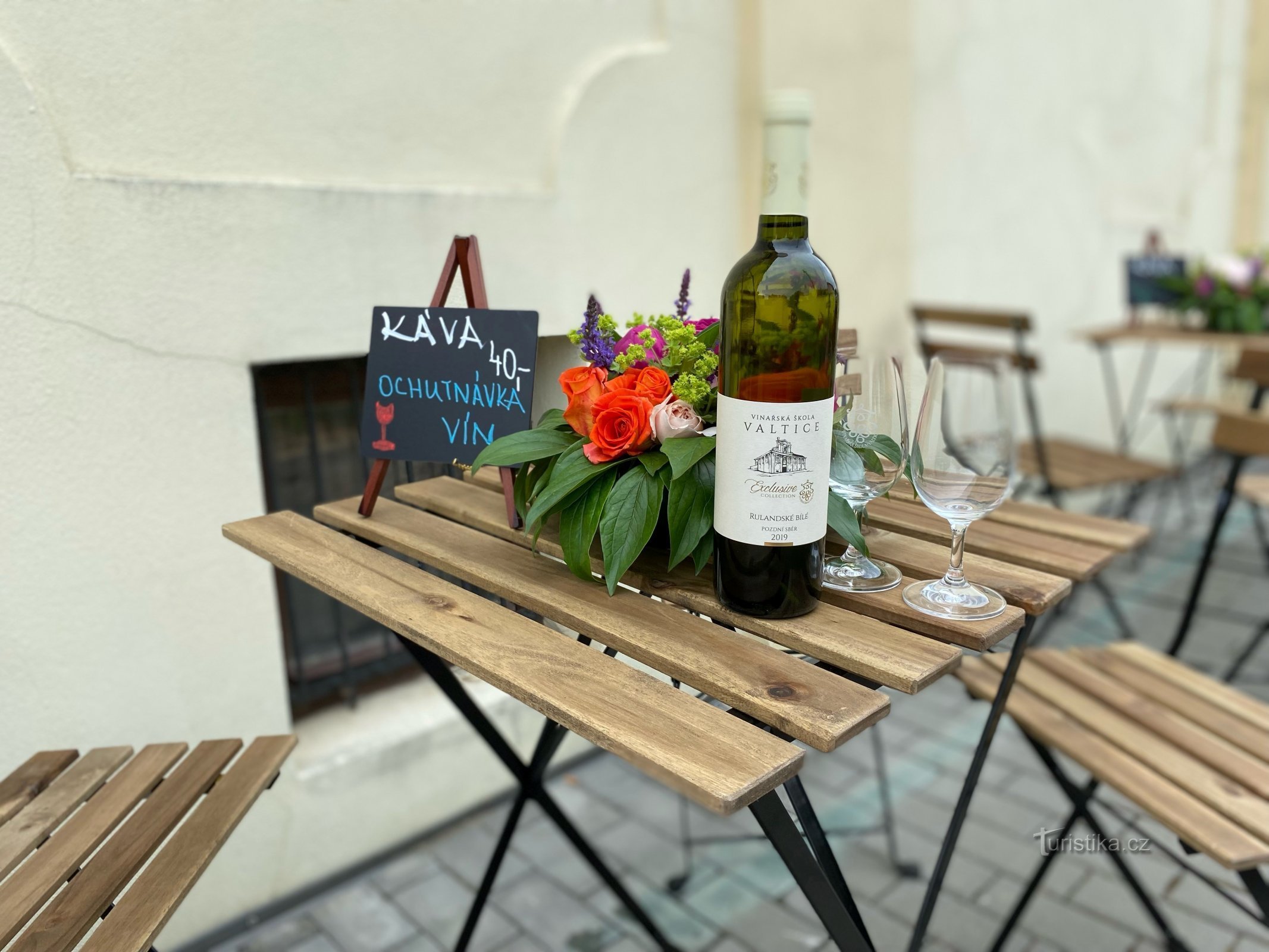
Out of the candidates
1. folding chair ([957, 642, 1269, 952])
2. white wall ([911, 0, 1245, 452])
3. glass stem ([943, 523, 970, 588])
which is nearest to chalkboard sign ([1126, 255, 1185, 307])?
white wall ([911, 0, 1245, 452])

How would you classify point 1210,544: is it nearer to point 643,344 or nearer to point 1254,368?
point 1254,368

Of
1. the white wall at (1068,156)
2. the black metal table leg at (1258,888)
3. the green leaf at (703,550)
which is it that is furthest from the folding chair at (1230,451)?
the green leaf at (703,550)

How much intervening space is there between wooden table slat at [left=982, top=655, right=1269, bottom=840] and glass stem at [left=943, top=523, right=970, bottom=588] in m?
0.70

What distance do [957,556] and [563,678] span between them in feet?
1.66

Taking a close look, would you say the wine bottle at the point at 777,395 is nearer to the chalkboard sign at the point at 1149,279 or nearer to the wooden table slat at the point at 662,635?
the wooden table slat at the point at 662,635

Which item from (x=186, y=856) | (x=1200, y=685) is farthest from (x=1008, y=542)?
(x=186, y=856)

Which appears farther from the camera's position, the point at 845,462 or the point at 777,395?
the point at 845,462

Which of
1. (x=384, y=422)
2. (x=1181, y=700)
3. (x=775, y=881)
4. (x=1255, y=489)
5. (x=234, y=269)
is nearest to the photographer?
(x=384, y=422)

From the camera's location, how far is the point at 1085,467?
11.8 ft

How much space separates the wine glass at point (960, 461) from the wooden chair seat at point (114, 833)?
105cm

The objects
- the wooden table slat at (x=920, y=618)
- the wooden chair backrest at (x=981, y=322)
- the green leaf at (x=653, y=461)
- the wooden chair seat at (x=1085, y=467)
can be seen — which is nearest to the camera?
the wooden table slat at (x=920, y=618)

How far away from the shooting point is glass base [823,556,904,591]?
112cm

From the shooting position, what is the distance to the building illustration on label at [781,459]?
0.95m

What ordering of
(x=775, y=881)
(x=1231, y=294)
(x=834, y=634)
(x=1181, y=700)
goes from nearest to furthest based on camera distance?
(x=834, y=634)
(x=1181, y=700)
(x=775, y=881)
(x=1231, y=294)
